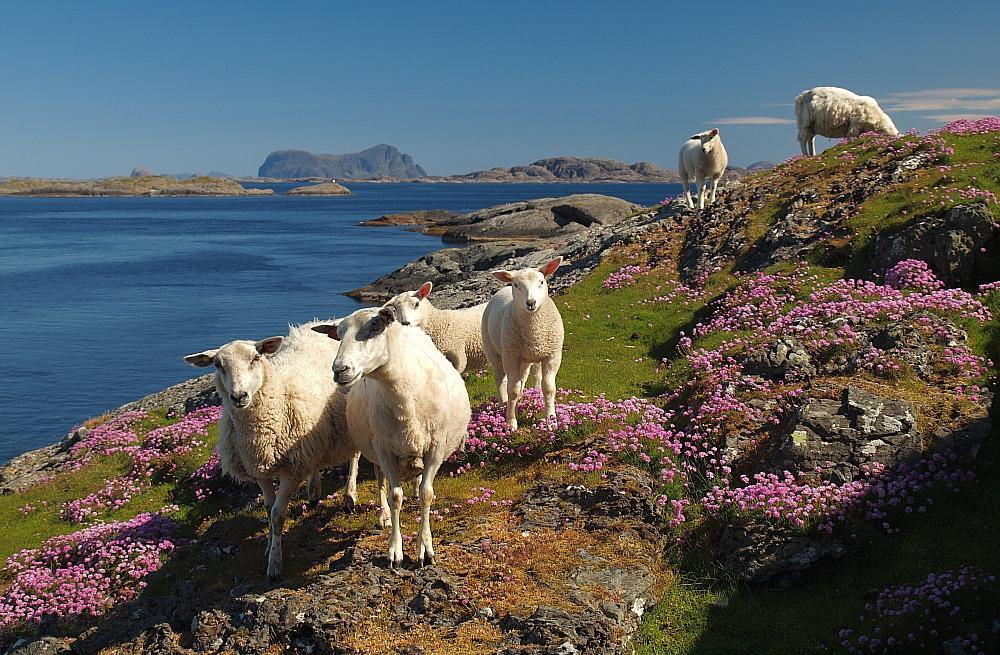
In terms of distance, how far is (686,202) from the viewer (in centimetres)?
3172

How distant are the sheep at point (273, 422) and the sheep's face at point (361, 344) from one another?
80.4 inches

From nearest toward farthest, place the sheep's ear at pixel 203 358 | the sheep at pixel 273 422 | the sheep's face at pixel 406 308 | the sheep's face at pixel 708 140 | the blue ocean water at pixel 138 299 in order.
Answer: the sheep's face at pixel 406 308, the sheep at pixel 273 422, the sheep's ear at pixel 203 358, the sheep's face at pixel 708 140, the blue ocean water at pixel 138 299

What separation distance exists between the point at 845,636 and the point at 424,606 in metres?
4.54

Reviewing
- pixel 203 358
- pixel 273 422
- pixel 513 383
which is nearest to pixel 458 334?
pixel 513 383

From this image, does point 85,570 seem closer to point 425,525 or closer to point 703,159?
point 425,525

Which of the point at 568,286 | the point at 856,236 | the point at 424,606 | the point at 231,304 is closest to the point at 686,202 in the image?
the point at 568,286

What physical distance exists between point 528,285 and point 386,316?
13.4ft

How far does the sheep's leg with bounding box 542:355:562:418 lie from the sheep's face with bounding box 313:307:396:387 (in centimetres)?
504

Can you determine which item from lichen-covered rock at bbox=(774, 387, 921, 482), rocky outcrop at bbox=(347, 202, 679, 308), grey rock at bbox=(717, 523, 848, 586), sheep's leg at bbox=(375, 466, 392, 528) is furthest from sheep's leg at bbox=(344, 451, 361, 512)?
rocky outcrop at bbox=(347, 202, 679, 308)

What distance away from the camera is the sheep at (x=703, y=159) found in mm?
27281

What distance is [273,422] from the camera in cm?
1042

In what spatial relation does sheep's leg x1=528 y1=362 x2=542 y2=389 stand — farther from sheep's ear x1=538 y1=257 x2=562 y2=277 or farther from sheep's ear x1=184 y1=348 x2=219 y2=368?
sheep's ear x1=184 y1=348 x2=219 y2=368

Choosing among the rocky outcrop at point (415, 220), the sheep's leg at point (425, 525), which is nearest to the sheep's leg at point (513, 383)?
the sheep's leg at point (425, 525)

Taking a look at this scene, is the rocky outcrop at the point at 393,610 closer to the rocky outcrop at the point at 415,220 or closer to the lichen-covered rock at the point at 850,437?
the lichen-covered rock at the point at 850,437
